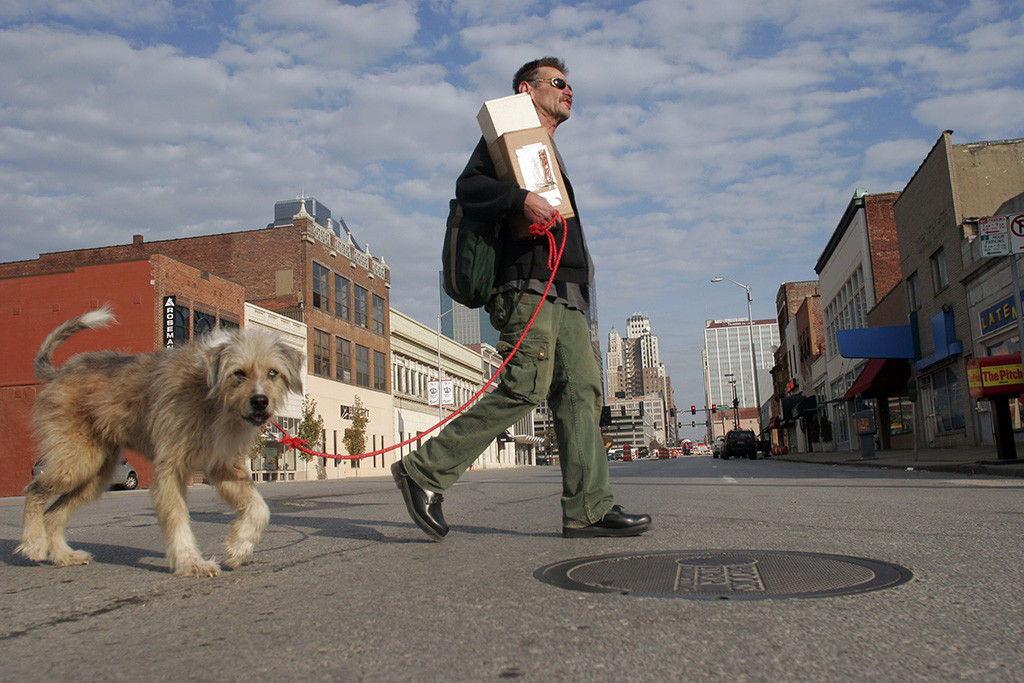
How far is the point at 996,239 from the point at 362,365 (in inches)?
1632

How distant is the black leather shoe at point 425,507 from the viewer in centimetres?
428

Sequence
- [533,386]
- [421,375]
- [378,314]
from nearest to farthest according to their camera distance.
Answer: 1. [533,386]
2. [378,314]
3. [421,375]

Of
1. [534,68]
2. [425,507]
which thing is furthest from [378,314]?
[425,507]

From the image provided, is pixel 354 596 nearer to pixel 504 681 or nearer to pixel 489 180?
pixel 504 681

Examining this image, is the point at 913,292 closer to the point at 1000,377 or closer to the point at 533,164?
the point at 1000,377

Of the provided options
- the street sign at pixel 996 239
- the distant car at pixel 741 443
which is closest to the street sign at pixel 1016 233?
the street sign at pixel 996 239

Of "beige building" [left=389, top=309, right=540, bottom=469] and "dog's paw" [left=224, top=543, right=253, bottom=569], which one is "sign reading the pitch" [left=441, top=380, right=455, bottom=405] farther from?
"dog's paw" [left=224, top=543, right=253, bottom=569]

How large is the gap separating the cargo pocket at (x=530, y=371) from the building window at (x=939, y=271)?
23.7 m

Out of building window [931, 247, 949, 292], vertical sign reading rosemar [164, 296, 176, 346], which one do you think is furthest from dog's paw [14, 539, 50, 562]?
vertical sign reading rosemar [164, 296, 176, 346]

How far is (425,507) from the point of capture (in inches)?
169

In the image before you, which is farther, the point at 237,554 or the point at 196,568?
the point at 237,554

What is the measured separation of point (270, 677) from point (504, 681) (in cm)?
56

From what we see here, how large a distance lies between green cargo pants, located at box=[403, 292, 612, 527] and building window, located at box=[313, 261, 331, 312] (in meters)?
40.9

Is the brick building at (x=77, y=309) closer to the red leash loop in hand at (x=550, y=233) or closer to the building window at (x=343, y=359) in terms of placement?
the building window at (x=343, y=359)
